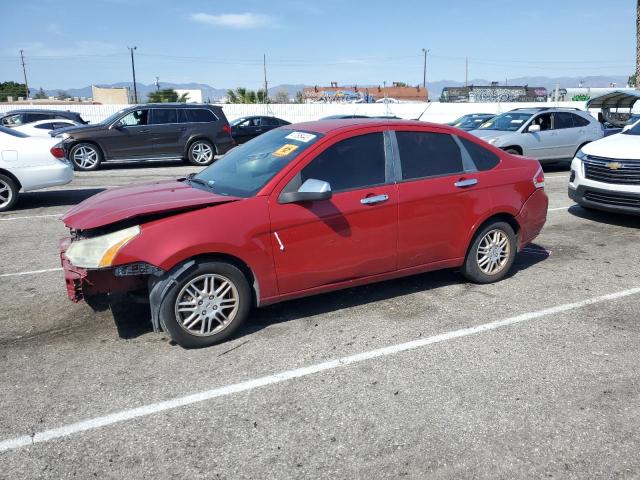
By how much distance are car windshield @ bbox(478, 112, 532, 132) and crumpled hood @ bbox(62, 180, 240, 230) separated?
35.7 feet

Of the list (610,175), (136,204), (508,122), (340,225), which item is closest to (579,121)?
(508,122)

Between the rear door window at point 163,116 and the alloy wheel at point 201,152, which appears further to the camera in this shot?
the alloy wheel at point 201,152

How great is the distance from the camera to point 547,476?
276 cm

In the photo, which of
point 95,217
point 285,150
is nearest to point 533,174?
point 285,150

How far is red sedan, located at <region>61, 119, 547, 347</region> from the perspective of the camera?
400 cm

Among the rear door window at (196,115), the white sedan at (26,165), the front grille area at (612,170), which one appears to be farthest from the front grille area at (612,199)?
the rear door window at (196,115)

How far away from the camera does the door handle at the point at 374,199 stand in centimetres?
459

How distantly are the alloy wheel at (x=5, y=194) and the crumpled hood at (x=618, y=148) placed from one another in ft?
31.0

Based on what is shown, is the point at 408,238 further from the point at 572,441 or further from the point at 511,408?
the point at 572,441

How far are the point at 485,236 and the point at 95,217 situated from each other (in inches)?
140

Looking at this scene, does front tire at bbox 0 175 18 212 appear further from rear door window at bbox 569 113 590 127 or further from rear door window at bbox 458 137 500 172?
rear door window at bbox 569 113 590 127

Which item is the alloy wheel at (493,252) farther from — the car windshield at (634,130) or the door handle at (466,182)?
the car windshield at (634,130)

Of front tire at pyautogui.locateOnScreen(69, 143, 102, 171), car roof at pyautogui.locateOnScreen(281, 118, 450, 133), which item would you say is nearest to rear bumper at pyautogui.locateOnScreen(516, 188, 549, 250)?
car roof at pyautogui.locateOnScreen(281, 118, 450, 133)

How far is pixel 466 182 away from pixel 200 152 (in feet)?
40.5
